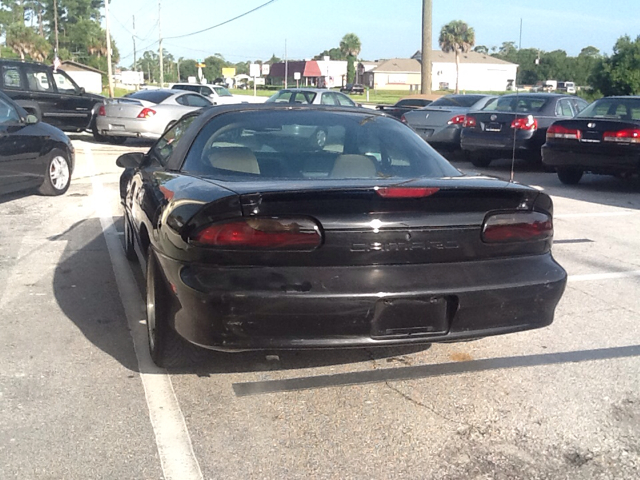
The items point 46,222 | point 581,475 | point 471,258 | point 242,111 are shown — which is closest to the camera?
point 581,475

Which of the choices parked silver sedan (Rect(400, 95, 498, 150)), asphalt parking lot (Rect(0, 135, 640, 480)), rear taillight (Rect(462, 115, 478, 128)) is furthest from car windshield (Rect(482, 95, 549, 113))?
asphalt parking lot (Rect(0, 135, 640, 480))

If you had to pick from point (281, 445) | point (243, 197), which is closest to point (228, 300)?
point (243, 197)

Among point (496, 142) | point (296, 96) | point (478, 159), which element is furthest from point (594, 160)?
point (296, 96)

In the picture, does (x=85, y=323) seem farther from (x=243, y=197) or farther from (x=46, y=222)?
→ (x=46, y=222)

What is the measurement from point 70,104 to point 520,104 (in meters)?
10.7

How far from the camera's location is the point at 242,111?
4621mm

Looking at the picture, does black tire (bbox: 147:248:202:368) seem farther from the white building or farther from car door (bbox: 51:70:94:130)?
the white building

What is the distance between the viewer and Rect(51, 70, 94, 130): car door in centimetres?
1745

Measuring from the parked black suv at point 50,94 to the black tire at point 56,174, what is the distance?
22.9ft

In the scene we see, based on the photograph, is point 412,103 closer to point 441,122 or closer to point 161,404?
point 441,122

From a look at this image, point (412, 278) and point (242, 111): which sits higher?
point (242, 111)

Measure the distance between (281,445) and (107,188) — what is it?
8.50 metres

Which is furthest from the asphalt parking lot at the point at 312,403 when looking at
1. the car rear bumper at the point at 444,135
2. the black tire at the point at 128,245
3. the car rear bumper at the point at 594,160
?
the car rear bumper at the point at 444,135

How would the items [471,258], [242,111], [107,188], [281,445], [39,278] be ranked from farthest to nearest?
[107,188], [39,278], [242,111], [471,258], [281,445]
